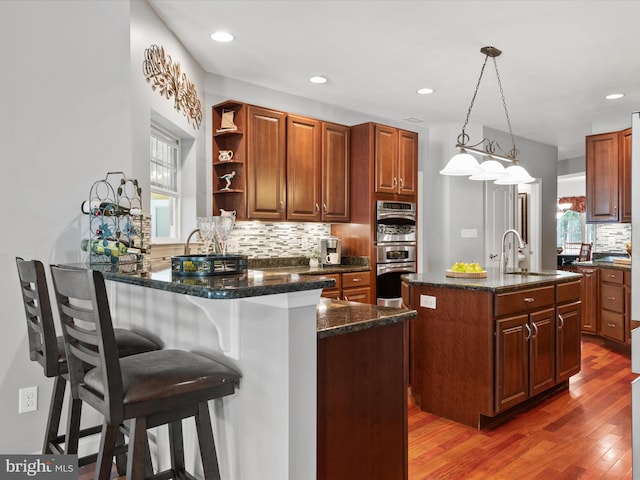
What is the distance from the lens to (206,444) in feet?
5.12

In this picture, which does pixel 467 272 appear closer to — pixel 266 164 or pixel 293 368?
pixel 266 164

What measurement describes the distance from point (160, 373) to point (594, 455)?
2504 mm

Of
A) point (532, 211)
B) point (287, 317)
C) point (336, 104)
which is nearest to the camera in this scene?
point (287, 317)

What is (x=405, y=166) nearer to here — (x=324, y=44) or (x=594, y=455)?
(x=324, y=44)

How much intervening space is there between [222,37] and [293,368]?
9.40 feet

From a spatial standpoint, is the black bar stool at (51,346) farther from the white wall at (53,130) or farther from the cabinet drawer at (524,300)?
the cabinet drawer at (524,300)

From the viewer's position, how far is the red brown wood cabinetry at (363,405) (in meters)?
1.62

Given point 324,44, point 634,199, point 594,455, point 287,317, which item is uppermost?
point 324,44

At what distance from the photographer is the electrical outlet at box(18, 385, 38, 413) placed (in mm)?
2393

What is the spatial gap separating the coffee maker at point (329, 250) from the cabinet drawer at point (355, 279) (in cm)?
33

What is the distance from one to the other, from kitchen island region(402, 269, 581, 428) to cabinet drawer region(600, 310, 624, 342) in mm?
2009

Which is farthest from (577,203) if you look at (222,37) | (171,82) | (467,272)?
(171,82)

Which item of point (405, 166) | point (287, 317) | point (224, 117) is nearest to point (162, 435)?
point (287, 317)

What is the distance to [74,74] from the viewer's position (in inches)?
102
